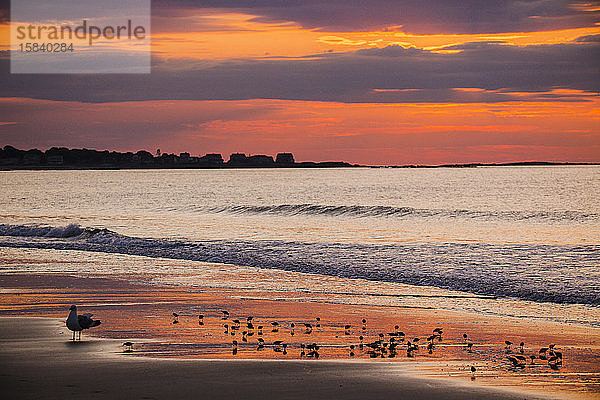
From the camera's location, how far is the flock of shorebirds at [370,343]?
10.7 meters

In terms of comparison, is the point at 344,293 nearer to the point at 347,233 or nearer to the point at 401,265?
the point at 401,265

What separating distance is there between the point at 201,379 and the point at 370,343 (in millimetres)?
3185

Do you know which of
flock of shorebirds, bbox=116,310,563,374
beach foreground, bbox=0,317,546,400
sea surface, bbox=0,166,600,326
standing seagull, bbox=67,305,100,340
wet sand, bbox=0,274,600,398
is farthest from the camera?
sea surface, bbox=0,166,600,326

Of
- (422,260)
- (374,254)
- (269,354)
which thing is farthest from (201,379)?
(374,254)

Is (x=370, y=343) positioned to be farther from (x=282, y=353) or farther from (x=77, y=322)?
(x=77, y=322)

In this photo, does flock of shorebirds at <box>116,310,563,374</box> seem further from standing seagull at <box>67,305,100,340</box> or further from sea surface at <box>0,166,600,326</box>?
sea surface at <box>0,166,600,326</box>

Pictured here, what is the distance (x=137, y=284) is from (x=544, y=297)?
974 centimetres

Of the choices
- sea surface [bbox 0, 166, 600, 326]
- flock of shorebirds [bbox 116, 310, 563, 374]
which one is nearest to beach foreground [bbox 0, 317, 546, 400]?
flock of shorebirds [bbox 116, 310, 563, 374]

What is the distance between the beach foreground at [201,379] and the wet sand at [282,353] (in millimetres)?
16

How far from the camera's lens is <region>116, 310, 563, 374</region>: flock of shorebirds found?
1073cm

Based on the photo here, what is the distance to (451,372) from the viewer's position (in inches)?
389

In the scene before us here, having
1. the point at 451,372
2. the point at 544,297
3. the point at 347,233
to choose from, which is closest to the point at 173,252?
the point at 347,233

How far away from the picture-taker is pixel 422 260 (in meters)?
24.7

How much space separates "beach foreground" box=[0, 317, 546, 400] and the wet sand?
16mm
